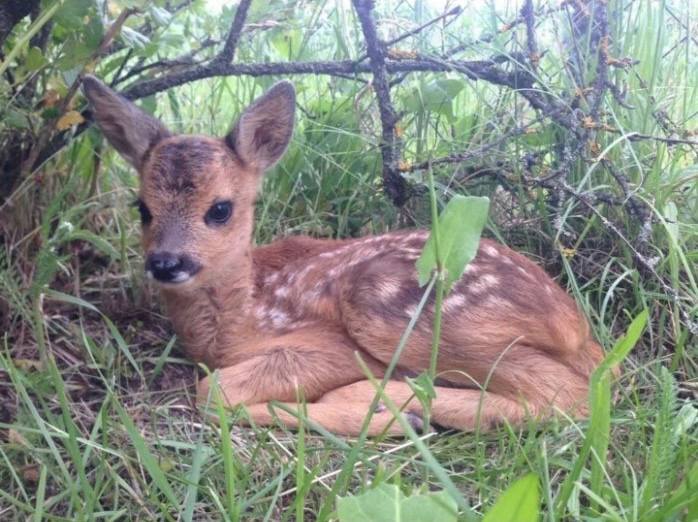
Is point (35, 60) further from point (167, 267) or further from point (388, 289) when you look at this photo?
point (388, 289)

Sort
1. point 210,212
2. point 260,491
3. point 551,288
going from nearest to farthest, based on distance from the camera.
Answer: point 260,491 → point 551,288 → point 210,212

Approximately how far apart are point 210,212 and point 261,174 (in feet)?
1.28

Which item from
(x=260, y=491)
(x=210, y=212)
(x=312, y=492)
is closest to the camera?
(x=260, y=491)

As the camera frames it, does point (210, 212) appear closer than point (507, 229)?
Yes

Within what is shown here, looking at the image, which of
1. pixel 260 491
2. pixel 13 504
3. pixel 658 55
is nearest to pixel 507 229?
pixel 658 55

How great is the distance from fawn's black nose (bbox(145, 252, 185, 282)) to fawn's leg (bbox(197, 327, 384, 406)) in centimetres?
33

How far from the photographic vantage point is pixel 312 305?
289 cm

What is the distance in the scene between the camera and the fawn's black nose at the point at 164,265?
8.53ft

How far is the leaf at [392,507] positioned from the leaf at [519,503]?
0.42 ft

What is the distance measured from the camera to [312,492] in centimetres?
193

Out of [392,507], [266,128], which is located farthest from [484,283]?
[392,507]

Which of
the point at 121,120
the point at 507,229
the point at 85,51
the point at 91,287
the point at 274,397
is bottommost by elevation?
the point at 274,397

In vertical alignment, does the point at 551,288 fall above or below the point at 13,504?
above

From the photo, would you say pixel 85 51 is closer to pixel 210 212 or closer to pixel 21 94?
pixel 21 94
